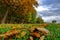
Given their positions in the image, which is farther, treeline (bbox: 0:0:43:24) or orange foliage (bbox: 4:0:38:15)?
treeline (bbox: 0:0:43:24)

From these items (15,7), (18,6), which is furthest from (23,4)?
(15,7)

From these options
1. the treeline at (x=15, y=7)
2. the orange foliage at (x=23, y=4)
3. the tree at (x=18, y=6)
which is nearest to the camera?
the orange foliage at (x=23, y=4)

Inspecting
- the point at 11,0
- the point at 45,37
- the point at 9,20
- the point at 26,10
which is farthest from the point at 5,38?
the point at 9,20

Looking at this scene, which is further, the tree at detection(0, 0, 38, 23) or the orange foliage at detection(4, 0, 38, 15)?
the tree at detection(0, 0, 38, 23)

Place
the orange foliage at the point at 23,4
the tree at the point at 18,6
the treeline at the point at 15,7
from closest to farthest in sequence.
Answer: the orange foliage at the point at 23,4, the tree at the point at 18,6, the treeline at the point at 15,7

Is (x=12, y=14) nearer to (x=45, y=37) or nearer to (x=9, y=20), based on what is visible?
(x=9, y=20)

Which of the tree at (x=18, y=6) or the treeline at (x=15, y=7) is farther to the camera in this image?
the treeline at (x=15, y=7)

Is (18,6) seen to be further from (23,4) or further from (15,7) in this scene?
(23,4)

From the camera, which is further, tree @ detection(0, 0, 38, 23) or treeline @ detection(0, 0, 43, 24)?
treeline @ detection(0, 0, 43, 24)

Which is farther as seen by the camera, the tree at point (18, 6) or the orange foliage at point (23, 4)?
the tree at point (18, 6)

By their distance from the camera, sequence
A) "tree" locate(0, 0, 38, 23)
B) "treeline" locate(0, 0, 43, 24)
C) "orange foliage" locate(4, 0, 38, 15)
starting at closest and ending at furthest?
1. "orange foliage" locate(4, 0, 38, 15)
2. "tree" locate(0, 0, 38, 23)
3. "treeline" locate(0, 0, 43, 24)

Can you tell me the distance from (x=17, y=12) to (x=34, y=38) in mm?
48896

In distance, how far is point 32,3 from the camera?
5428cm

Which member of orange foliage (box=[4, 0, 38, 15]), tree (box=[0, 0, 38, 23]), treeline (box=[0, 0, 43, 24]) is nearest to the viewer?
orange foliage (box=[4, 0, 38, 15])
